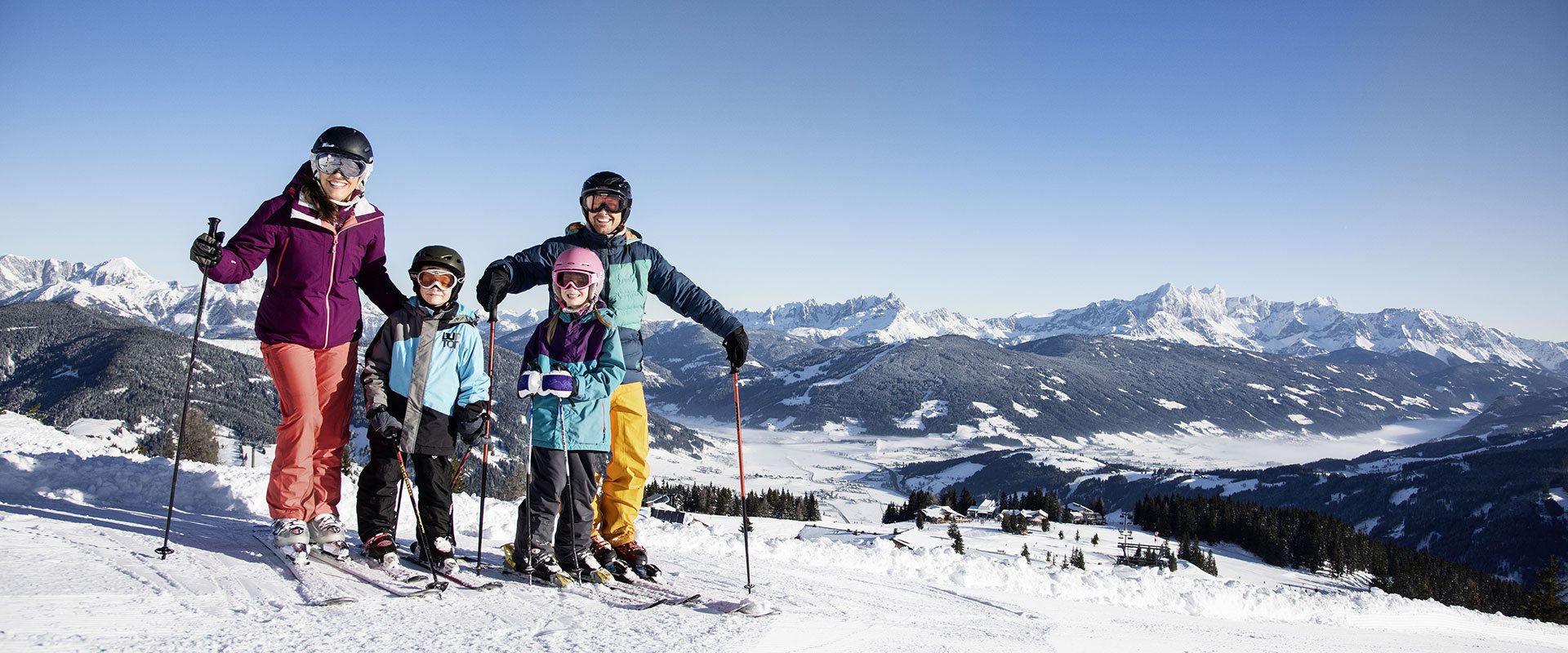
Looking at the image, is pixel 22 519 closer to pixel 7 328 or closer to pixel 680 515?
pixel 680 515

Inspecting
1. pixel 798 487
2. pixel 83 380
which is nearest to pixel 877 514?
pixel 798 487

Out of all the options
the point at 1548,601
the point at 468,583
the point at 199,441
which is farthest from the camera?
the point at 1548,601

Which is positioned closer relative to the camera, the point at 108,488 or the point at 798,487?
the point at 108,488

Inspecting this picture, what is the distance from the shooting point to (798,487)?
7657 inches

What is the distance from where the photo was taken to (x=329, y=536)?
194 inches

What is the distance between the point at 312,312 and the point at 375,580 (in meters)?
1.77

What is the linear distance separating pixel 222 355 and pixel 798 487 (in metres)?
140

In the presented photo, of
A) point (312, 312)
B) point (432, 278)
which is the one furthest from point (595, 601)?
point (312, 312)

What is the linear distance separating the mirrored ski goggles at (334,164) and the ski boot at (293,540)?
7.28ft

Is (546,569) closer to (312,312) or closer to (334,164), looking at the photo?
(312,312)

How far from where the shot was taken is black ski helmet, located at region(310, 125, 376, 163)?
16.8ft

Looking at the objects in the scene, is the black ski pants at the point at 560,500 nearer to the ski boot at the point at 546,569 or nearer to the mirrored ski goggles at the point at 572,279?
the ski boot at the point at 546,569

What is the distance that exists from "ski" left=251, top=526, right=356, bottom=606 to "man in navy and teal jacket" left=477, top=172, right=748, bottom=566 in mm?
1672

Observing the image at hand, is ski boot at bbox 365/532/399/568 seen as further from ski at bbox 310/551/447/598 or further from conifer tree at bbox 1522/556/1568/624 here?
conifer tree at bbox 1522/556/1568/624
